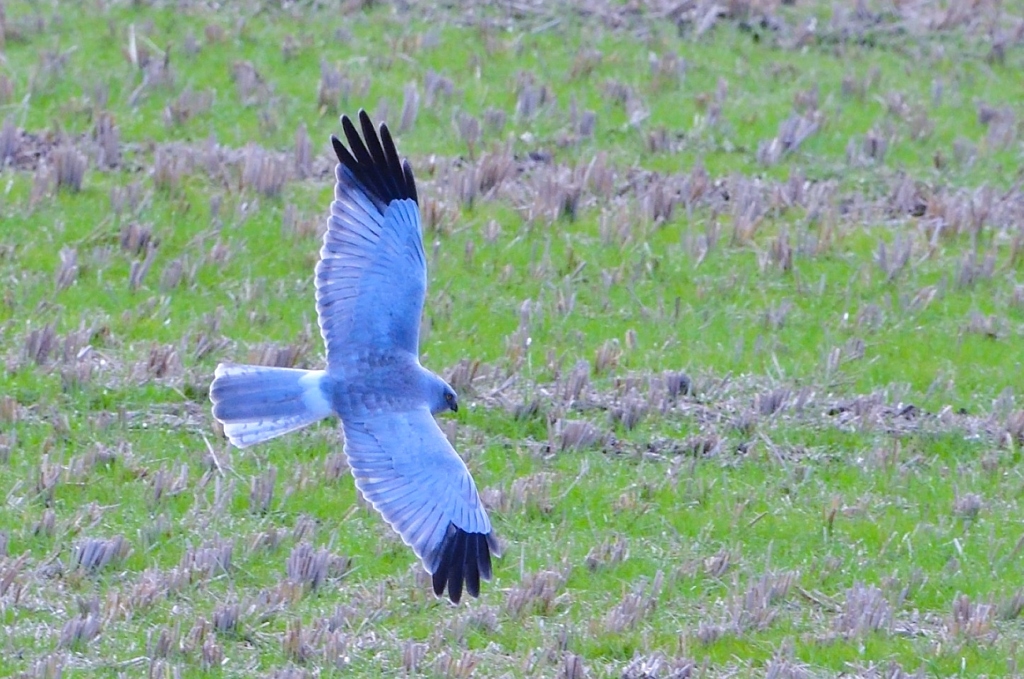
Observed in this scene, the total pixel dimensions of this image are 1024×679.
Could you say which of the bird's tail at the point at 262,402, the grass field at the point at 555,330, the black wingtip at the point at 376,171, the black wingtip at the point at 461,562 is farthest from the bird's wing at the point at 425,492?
the black wingtip at the point at 376,171

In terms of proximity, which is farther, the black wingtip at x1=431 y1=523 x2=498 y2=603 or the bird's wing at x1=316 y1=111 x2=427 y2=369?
the bird's wing at x1=316 y1=111 x2=427 y2=369

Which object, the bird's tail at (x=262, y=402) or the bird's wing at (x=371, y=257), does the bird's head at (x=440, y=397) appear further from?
the bird's tail at (x=262, y=402)

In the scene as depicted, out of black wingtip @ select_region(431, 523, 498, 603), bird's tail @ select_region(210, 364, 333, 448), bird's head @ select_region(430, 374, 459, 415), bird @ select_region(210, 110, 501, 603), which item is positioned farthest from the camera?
bird's head @ select_region(430, 374, 459, 415)

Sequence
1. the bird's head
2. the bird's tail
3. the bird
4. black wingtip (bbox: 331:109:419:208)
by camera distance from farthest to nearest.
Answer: black wingtip (bbox: 331:109:419:208)
the bird's head
the bird's tail
the bird

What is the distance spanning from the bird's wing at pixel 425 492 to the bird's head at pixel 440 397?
0.27 feet

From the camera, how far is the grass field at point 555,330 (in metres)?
6.64

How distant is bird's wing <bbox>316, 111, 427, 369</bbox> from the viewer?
6809 mm

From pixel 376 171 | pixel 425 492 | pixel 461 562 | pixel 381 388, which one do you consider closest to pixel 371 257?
pixel 376 171

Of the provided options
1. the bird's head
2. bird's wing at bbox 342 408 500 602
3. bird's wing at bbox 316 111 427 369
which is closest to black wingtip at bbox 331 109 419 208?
bird's wing at bbox 316 111 427 369

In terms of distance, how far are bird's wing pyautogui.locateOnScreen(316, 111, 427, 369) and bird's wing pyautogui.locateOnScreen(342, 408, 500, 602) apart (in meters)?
0.34

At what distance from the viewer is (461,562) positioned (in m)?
6.20

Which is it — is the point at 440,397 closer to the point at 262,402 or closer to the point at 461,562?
the point at 262,402

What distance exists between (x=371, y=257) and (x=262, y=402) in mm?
684

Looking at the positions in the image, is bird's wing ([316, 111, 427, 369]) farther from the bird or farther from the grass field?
the grass field
